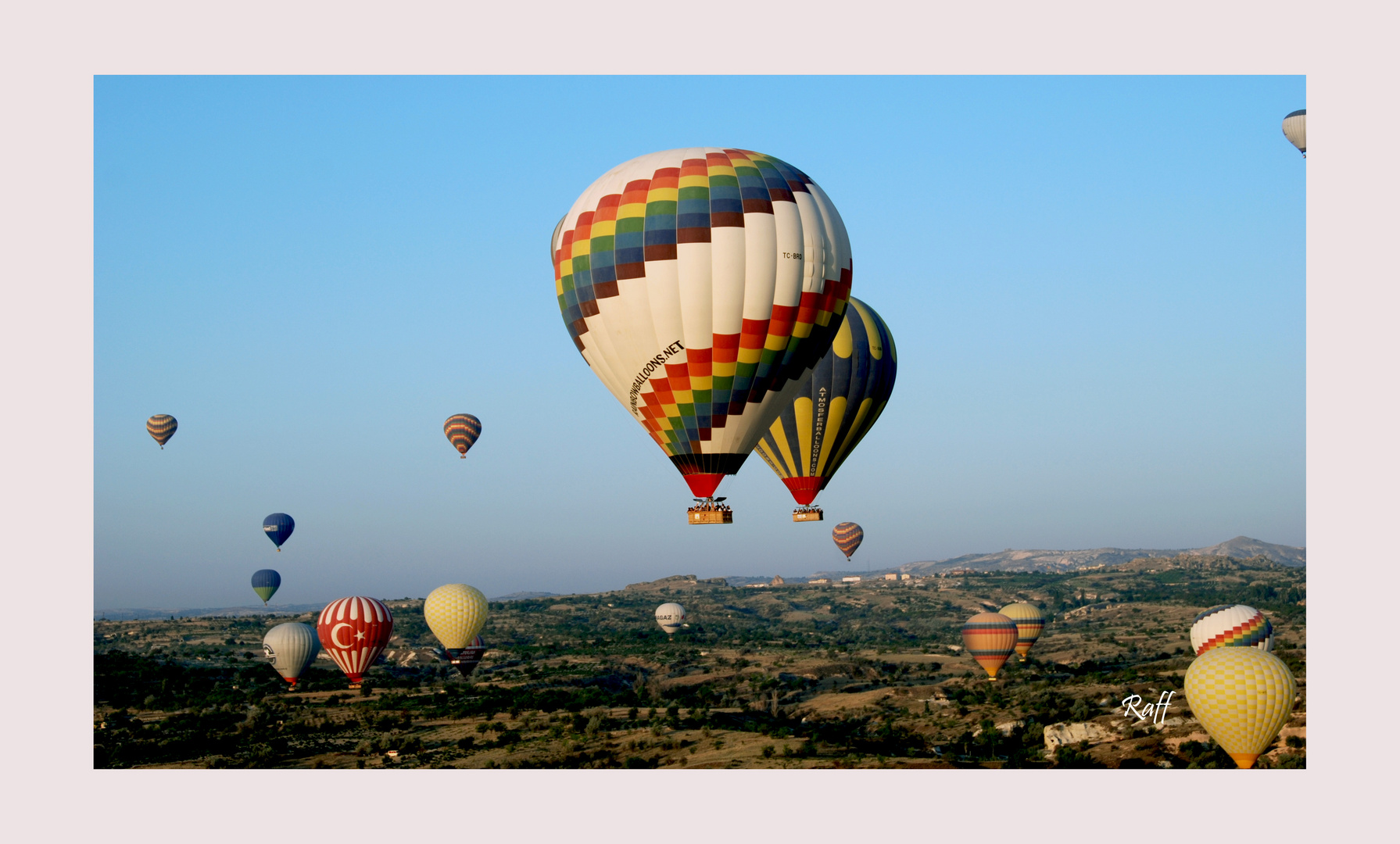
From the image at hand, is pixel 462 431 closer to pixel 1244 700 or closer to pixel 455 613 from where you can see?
pixel 455 613

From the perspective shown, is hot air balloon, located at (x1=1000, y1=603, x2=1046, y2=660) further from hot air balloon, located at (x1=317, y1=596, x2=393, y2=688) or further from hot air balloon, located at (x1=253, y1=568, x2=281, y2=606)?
hot air balloon, located at (x1=253, y1=568, x2=281, y2=606)

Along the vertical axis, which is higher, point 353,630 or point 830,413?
point 830,413

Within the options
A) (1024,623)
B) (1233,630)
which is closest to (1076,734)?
(1233,630)

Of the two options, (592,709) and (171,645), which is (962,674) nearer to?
(592,709)

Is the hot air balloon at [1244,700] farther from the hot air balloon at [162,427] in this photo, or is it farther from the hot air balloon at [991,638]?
the hot air balloon at [162,427]

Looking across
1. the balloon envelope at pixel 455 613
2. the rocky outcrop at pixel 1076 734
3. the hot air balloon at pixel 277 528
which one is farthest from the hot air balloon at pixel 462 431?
the rocky outcrop at pixel 1076 734

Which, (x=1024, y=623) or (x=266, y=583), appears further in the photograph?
(x=266, y=583)

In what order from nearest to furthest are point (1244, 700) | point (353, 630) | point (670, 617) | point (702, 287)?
point (702, 287)
point (1244, 700)
point (353, 630)
point (670, 617)
